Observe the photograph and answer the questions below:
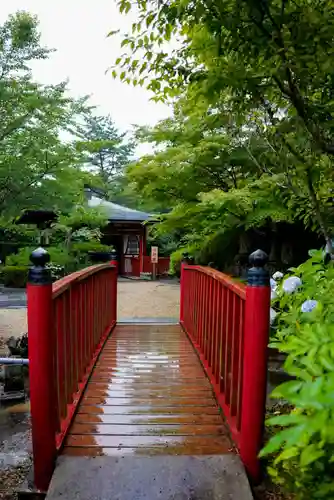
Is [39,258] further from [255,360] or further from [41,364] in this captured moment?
[255,360]

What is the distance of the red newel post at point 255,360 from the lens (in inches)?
73.7

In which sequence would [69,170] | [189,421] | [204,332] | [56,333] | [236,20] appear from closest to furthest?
[236,20]
[56,333]
[189,421]
[204,332]
[69,170]

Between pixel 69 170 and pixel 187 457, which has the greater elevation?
pixel 69 170

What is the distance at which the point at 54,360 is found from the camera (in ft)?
6.59

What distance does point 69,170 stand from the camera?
706 centimetres

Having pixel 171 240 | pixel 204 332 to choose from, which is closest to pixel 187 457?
pixel 204 332

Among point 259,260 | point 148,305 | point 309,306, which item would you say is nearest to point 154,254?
point 148,305

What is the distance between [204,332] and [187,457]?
1786mm

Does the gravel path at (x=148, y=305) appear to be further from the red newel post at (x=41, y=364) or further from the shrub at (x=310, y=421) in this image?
the shrub at (x=310, y=421)

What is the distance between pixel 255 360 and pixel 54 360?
92 cm

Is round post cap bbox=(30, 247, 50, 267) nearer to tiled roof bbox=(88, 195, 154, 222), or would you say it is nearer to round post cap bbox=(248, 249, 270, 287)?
round post cap bbox=(248, 249, 270, 287)

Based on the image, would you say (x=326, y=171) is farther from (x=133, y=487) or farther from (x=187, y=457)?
(x=133, y=487)

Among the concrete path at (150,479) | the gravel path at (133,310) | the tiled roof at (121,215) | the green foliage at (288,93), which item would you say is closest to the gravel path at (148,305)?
the gravel path at (133,310)

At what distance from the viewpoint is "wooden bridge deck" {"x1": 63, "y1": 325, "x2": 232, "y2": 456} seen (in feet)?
6.77
